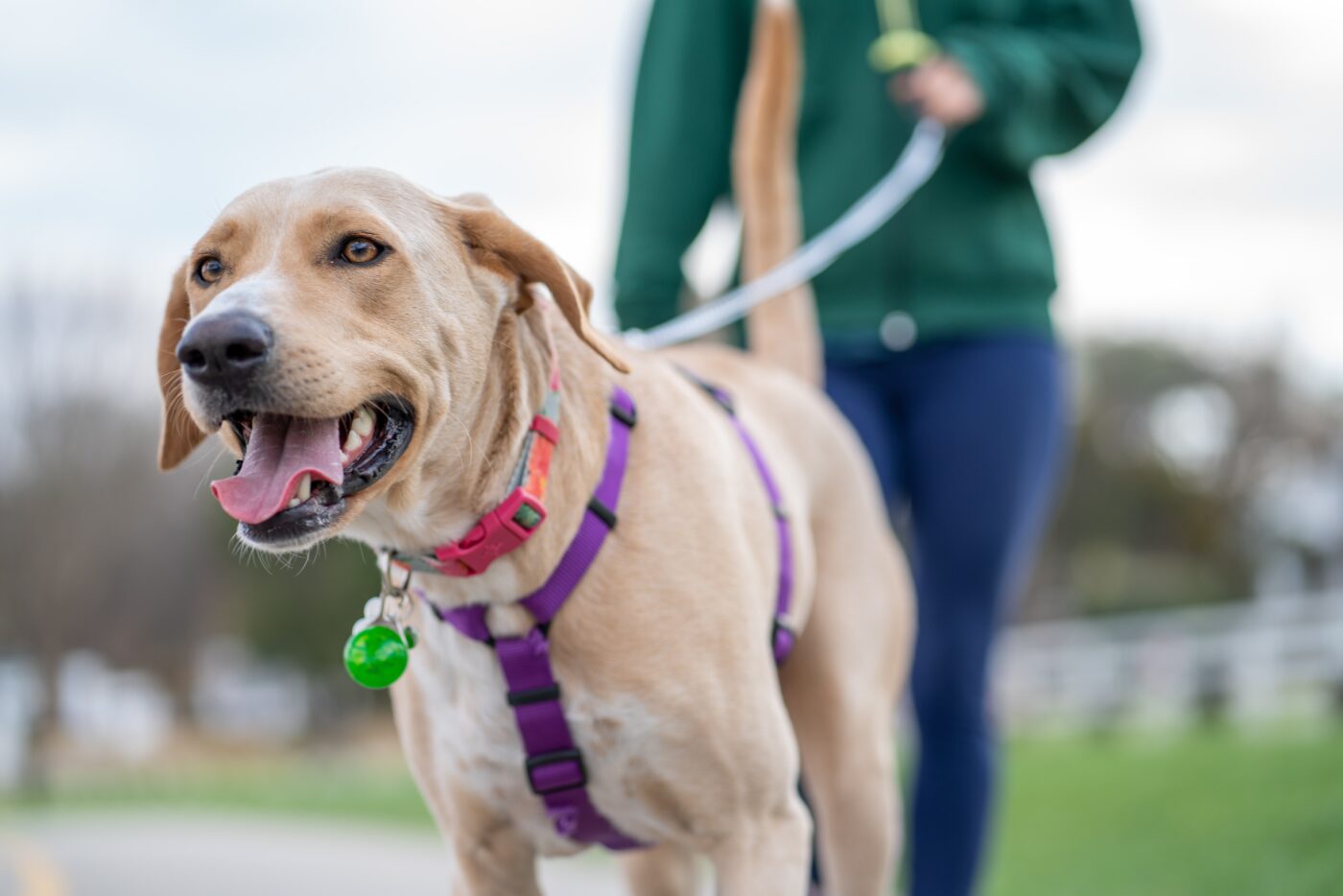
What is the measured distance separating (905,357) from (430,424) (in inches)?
74.2

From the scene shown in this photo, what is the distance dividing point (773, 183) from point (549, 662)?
1.81 m

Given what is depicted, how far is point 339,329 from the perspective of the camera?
93.8 inches

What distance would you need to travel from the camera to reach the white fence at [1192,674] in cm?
1689

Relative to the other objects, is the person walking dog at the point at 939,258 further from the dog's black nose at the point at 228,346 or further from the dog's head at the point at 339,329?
the dog's black nose at the point at 228,346

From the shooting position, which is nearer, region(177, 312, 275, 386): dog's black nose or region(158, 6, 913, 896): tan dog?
region(177, 312, 275, 386): dog's black nose

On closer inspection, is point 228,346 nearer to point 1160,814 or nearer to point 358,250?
point 358,250

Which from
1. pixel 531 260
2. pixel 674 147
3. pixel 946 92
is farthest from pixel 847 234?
pixel 531 260

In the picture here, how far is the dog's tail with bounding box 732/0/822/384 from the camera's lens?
3.94 metres

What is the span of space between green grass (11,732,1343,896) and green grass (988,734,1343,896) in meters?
0.01

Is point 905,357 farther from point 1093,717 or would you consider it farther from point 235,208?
point 1093,717

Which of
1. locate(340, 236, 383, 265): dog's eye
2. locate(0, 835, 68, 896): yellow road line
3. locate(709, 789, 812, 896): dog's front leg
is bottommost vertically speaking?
locate(0, 835, 68, 896): yellow road line

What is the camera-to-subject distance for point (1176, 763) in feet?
35.5

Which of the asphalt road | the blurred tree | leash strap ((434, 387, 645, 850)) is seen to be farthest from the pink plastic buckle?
the blurred tree

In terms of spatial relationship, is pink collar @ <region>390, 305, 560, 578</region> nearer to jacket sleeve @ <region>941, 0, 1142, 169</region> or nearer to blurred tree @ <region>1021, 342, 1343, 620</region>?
jacket sleeve @ <region>941, 0, 1142, 169</region>
